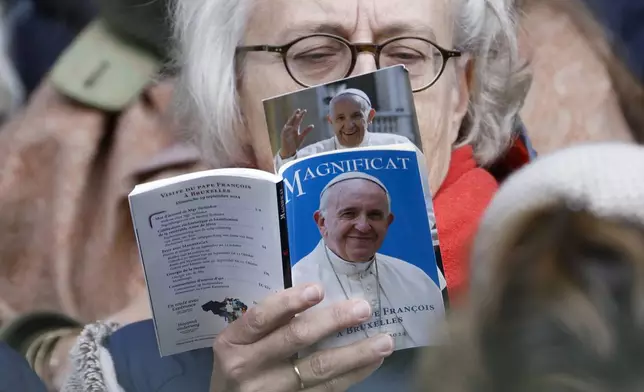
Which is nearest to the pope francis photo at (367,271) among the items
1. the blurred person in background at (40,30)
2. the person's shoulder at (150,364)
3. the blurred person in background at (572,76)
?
the person's shoulder at (150,364)

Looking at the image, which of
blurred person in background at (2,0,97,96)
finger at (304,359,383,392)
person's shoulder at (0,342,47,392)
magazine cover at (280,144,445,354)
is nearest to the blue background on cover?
magazine cover at (280,144,445,354)

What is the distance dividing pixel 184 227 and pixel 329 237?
0.14m

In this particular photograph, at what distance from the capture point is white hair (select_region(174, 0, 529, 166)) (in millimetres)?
948

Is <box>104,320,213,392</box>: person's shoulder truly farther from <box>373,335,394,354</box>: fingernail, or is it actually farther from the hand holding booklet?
<box>373,335,394,354</box>: fingernail

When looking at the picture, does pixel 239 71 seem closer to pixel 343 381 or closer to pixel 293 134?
pixel 293 134

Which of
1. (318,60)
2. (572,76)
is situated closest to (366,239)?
(318,60)

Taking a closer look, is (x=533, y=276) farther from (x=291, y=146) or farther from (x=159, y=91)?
(x=159, y=91)

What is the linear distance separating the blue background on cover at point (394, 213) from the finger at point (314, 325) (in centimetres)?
6

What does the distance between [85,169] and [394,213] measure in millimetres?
436

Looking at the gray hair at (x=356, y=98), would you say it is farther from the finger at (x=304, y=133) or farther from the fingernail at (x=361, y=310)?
the fingernail at (x=361, y=310)

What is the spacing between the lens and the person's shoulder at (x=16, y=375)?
900 millimetres

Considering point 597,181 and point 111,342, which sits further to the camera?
point 111,342

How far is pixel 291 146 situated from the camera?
831mm

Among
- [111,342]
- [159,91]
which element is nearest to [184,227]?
[111,342]
